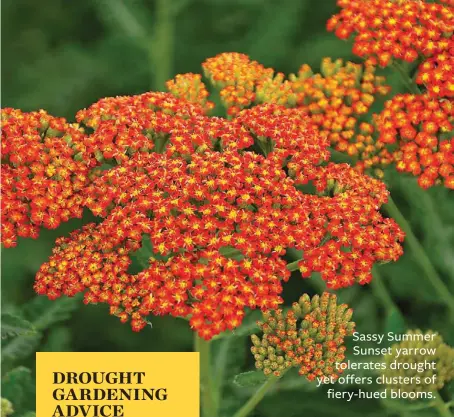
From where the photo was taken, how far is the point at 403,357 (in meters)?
4.29

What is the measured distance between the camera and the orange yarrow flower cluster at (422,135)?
167 inches

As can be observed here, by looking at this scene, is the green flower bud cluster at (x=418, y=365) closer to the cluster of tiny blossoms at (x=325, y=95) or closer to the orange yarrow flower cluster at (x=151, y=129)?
the cluster of tiny blossoms at (x=325, y=95)

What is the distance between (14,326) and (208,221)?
3.49 feet

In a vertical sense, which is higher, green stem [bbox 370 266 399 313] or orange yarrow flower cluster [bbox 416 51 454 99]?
orange yarrow flower cluster [bbox 416 51 454 99]

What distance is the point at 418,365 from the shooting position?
169 inches

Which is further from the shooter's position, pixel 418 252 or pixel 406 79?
pixel 418 252

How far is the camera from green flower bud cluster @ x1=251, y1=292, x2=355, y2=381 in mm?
3855

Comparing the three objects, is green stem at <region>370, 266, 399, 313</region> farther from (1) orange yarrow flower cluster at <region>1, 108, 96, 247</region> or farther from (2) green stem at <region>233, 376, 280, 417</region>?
(1) orange yarrow flower cluster at <region>1, 108, 96, 247</region>

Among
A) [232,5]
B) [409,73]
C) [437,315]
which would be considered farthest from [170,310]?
[232,5]

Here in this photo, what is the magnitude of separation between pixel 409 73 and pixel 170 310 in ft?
6.33

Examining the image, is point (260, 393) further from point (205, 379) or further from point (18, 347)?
point (18, 347)

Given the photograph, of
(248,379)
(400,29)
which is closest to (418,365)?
(248,379)

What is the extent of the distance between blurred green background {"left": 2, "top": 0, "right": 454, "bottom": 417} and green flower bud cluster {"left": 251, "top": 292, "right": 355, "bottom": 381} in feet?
3.89

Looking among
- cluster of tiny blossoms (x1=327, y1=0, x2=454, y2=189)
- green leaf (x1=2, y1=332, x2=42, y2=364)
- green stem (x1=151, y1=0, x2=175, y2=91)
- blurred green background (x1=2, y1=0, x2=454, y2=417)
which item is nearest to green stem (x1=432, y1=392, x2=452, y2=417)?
blurred green background (x1=2, y1=0, x2=454, y2=417)
